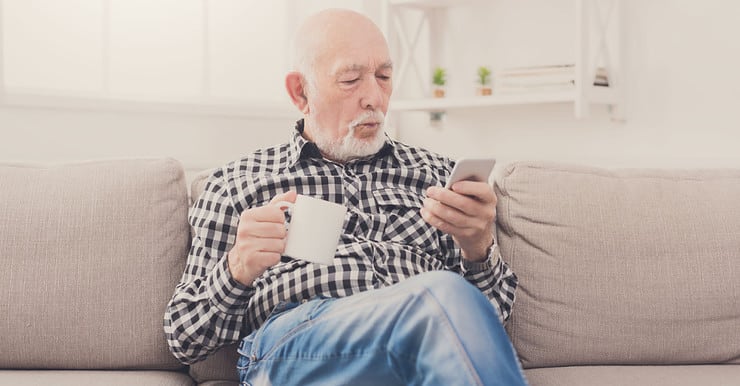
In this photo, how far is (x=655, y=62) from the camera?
2928 millimetres

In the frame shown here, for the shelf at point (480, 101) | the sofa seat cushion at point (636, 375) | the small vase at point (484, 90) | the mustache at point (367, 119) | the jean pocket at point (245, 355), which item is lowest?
the sofa seat cushion at point (636, 375)

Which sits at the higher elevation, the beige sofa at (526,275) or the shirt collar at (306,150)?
the shirt collar at (306,150)

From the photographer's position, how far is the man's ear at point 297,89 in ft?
6.37

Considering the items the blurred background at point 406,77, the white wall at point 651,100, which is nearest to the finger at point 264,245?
the blurred background at point 406,77

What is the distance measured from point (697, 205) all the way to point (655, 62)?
1.17 m

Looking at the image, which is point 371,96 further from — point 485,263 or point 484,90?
point 484,90

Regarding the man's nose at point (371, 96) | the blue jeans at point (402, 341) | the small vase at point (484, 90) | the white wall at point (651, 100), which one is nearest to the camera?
the blue jeans at point (402, 341)

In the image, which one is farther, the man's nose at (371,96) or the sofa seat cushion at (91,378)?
the man's nose at (371,96)

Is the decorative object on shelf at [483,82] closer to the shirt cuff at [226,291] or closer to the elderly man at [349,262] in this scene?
the elderly man at [349,262]

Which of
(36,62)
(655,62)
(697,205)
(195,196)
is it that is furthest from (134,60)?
(697,205)

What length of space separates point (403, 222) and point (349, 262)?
17 centimetres

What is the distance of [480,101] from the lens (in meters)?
3.13

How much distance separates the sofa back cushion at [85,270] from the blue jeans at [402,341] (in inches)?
15.9

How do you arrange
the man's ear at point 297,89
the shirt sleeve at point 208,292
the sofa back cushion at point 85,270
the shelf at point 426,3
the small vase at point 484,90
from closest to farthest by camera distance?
the shirt sleeve at point 208,292
the sofa back cushion at point 85,270
the man's ear at point 297,89
the small vase at point 484,90
the shelf at point 426,3
